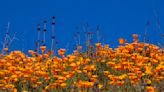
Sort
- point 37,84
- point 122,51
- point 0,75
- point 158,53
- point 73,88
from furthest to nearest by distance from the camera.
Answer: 1. point 158,53
2. point 122,51
3. point 0,75
4. point 37,84
5. point 73,88

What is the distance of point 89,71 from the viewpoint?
8281 mm

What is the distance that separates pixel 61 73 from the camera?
27.1 feet

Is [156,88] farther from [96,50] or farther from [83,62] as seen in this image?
[96,50]

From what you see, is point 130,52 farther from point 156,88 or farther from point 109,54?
point 156,88

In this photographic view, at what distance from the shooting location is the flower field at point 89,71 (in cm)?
721

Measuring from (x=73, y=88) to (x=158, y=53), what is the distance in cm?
300

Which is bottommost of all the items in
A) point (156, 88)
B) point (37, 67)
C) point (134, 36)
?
point (156, 88)

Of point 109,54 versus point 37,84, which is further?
point 109,54

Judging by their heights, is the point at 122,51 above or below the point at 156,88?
above

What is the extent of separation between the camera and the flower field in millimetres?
7211

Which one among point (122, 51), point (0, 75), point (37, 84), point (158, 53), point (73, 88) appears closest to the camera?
point (73, 88)

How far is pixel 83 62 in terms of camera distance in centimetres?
856

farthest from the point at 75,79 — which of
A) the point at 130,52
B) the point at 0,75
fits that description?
the point at 130,52

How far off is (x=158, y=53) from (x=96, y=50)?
121 centimetres
